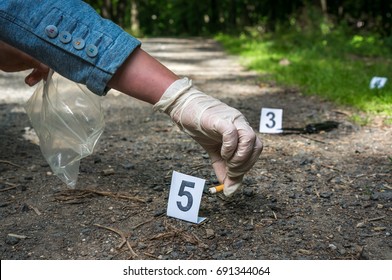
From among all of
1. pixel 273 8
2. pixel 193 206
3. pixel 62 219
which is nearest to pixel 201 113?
pixel 193 206

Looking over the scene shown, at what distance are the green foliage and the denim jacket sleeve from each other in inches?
85.9

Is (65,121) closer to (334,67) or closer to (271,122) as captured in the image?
(271,122)

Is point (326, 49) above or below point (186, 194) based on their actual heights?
below

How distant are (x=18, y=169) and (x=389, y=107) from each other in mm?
2274

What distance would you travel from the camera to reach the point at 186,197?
1496mm

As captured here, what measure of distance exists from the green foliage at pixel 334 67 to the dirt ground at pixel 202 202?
0.66m

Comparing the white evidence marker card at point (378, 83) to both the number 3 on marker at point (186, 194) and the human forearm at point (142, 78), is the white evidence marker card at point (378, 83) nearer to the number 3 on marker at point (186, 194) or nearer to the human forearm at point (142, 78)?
the number 3 on marker at point (186, 194)

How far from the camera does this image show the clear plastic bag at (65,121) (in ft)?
6.18

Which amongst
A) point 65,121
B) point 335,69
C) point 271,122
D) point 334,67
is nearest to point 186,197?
point 65,121

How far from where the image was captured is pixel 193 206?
1485 millimetres

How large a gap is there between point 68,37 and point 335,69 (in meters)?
4.01

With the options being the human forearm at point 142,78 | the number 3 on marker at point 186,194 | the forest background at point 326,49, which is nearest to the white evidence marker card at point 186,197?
the number 3 on marker at point 186,194

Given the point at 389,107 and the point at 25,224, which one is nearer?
the point at 25,224
